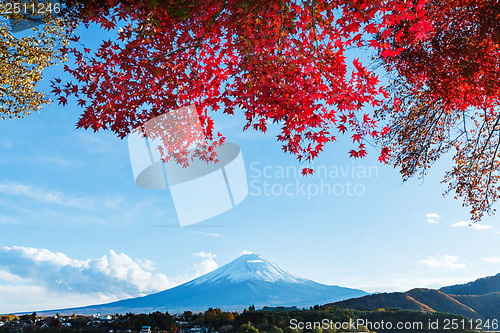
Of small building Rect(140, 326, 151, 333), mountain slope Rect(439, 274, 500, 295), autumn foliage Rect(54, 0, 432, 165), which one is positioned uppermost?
autumn foliage Rect(54, 0, 432, 165)

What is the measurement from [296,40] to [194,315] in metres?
7.81

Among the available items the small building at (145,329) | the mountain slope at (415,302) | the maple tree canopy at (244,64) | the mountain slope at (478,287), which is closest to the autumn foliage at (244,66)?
the maple tree canopy at (244,64)

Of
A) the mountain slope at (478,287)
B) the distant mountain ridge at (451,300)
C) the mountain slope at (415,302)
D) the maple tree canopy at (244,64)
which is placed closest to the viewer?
the maple tree canopy at (244,64)

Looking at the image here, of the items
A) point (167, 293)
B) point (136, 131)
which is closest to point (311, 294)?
point (167, 293)

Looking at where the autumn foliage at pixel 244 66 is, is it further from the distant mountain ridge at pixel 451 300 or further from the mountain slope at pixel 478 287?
the mountain slope at pixel 478 287

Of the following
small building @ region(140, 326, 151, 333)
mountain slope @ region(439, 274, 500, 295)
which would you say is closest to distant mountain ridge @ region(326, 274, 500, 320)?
mountain slope @ region(439, 274, 500, 295)

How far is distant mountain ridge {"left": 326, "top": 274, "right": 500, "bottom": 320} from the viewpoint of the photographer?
15.2 m

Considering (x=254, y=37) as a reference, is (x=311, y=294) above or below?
below

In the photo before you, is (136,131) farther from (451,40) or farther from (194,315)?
(451,40)

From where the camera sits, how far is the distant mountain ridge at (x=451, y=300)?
15.2 metres

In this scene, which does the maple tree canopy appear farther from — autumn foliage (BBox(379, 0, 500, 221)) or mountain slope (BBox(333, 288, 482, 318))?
mountain slope (BBox(333, 288, 482, 318))

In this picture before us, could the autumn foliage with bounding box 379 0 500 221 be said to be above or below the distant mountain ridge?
above

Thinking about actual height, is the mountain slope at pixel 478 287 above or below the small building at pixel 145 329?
below

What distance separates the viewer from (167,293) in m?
29.3
